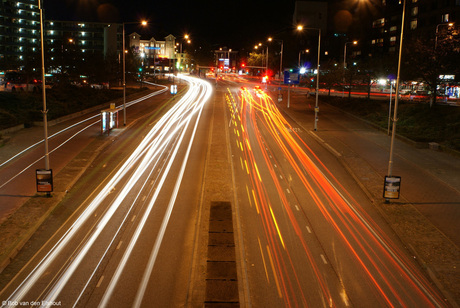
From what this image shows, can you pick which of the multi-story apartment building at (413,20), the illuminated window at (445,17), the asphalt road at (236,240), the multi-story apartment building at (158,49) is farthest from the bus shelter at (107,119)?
the multi-story apartment building at (158,49)

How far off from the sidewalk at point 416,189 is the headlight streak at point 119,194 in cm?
1030

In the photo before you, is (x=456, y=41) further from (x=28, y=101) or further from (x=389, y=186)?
(x=28, y=101)

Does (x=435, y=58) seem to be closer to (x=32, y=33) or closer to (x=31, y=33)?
(x=31, y=33)

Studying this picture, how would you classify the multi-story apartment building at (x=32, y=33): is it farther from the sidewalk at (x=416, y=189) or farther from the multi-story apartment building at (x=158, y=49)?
the sidewalk at (x=416, y=189)

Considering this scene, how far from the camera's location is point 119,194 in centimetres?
1903

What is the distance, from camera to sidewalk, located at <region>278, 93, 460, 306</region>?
43.7 feet

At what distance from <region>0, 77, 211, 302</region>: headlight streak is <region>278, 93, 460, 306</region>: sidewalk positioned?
10.3 m

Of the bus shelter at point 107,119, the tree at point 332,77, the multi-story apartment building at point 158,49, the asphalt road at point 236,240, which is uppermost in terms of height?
the multi-story apartment building at point 158,49

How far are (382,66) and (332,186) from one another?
31.1 meters

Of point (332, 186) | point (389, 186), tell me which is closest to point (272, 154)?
point (332, 186)

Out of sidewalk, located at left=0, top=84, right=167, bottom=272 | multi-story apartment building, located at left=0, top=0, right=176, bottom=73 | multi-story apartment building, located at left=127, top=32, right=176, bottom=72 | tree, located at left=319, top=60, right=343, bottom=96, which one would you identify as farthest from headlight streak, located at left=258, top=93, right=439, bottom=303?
multi-story apartment building, located at left=127, top=32, right=176, bottom=72

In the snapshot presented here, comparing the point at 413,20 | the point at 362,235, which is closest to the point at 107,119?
the point at 362,235

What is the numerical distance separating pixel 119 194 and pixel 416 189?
1384cm

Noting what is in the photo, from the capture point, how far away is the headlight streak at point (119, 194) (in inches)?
451
